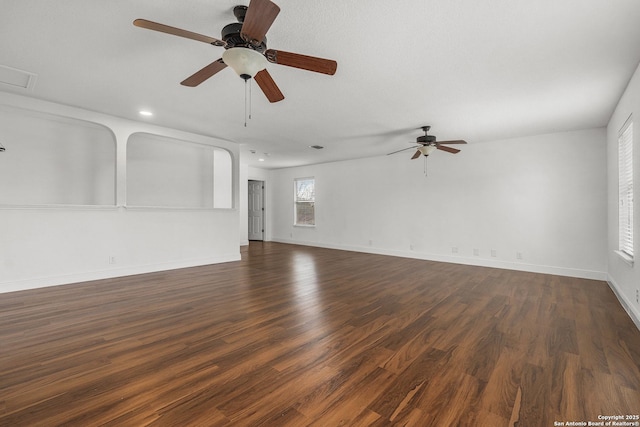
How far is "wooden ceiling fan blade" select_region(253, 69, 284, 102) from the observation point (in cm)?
238

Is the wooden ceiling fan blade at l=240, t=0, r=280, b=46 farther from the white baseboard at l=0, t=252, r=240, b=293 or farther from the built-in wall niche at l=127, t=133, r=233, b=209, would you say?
the white baseboard at l=0, t=252, r=240, b=293

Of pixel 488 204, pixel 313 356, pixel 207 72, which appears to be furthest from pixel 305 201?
pixel 313 356

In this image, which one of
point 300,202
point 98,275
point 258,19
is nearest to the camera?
point 258,19

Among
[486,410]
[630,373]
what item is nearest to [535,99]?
[630,373]

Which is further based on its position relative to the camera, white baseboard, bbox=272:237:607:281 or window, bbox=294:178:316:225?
window, bbox=294:178:316:225

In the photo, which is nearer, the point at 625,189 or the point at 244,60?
the point at 244,60

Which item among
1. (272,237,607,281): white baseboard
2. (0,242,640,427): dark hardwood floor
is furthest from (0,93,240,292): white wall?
(272,237,607,281): white baseboard

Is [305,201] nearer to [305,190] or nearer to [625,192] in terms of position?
[305,190]

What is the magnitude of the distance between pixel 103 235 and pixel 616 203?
7598mm

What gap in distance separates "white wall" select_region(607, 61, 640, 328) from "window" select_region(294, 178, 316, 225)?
21.6 feet

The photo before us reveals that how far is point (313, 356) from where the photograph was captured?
2.16m

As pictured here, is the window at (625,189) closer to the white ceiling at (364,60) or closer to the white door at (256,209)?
the white ceiling at (364,60)

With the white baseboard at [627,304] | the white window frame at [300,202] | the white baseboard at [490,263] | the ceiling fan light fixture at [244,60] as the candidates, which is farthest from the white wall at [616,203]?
the white window frame at [300,202]

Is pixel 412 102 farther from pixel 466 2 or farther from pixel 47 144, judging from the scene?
pixel 47 144
